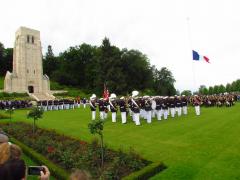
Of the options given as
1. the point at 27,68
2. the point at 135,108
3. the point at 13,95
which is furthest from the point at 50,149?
the point at 27,68

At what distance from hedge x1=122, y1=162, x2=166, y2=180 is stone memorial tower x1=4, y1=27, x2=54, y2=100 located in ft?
200

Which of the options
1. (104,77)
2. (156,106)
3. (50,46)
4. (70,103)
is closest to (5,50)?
(50,46)

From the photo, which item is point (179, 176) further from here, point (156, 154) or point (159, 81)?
point (159, 81)

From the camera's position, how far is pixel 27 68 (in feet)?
239

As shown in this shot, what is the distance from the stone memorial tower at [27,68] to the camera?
71250 millimetres

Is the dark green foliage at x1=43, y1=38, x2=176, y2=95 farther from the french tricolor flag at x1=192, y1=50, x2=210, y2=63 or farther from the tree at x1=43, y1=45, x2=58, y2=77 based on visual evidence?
the french tricolor flag at x1=192, y1=50, x2=210, y2=63

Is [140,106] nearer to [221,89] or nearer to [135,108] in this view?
[135,108]

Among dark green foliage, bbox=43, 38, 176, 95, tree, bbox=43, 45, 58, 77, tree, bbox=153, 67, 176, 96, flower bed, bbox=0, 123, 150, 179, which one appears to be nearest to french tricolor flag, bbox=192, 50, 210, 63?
flower bed, bbox=0, 123, 150, 179

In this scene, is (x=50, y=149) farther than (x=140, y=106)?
No

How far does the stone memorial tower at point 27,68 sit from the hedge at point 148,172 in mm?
61079

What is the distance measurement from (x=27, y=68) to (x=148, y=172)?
66952 millimetres

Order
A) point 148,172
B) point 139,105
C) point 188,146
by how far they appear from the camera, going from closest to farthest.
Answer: point 148,172
point 188,146
point 139,105

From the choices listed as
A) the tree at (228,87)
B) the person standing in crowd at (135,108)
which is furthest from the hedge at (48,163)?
the tree at (228,87)

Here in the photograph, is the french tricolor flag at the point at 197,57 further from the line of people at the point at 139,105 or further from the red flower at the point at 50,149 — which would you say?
the red flower at the point at 50,149
